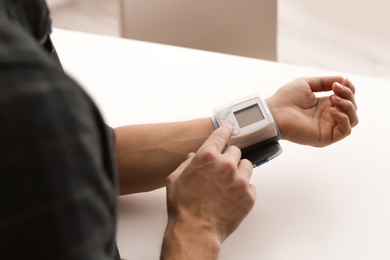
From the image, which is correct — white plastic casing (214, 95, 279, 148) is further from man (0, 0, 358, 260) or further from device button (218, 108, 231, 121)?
man (0, 0, 358, 260)

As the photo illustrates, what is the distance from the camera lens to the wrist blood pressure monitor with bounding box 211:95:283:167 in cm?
104

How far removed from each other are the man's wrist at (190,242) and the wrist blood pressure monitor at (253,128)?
0.68 ft

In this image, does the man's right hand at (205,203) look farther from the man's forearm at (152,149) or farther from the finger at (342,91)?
the finger at (342,91)

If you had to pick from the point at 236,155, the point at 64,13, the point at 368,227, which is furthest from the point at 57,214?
the point at 64,13

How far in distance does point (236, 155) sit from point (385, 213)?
0.87ft

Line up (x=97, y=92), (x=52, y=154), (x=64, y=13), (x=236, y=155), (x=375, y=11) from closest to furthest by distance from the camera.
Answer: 1. (x=52, y=154)
2. (x=236, y=155)
3. (x=97, y=92)
4. (x=375, y=11)
5. (x=64, y=13)

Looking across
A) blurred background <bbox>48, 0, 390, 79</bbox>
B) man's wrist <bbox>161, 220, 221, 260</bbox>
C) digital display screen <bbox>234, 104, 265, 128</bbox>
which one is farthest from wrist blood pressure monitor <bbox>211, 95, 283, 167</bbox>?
blurred background <bbox>48, 0, 390, 79</bbox>

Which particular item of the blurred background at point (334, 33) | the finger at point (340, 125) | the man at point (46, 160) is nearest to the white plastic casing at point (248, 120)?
the finger at point (340, 125)

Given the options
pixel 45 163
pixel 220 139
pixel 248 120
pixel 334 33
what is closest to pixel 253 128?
pixel 248 120

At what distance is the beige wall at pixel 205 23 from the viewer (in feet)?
5.19

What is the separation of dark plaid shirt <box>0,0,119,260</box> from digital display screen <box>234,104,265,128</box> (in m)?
0.60

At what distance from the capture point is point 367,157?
1.10 meters

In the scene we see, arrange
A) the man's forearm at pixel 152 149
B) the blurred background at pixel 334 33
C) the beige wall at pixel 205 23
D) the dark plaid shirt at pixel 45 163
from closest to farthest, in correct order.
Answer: the dark plaid shirt at pixel 45 163, the man's forearm at pixel 152 149, the beige wall at pixel 205 23, the blurred background at pixel 334 33

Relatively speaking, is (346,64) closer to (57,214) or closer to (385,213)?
(385,213)
